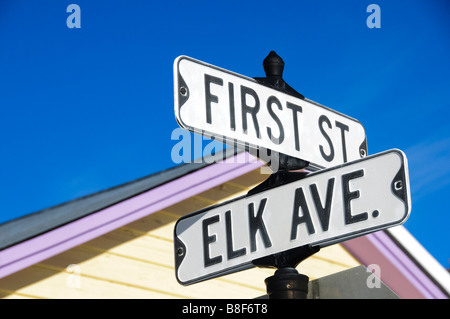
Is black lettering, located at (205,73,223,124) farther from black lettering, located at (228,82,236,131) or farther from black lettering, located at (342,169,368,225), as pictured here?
black lettering, located at (342,169,368,225)

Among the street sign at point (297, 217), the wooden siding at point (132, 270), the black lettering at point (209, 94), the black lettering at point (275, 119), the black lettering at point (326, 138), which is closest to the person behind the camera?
the street sign at point (297, 217)

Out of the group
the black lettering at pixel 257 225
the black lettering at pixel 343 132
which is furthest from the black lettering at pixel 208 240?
the black lettering at pixel 343 132

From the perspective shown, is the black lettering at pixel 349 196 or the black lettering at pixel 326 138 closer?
the black lettering at pixel 349 196

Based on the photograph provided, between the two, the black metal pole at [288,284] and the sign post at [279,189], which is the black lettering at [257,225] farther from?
the black metal pole at [288,284]

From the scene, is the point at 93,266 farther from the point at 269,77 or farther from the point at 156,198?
the point at 269,77

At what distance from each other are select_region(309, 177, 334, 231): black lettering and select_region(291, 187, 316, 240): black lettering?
0.04 m

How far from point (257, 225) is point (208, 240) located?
0.23 metres

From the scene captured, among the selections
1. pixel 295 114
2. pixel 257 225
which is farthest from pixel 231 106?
pixel 257 225

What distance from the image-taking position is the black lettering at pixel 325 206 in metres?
2.65

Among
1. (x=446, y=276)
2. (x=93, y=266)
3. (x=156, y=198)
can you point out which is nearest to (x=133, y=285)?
(x=93, y=266)

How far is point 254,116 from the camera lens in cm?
278
